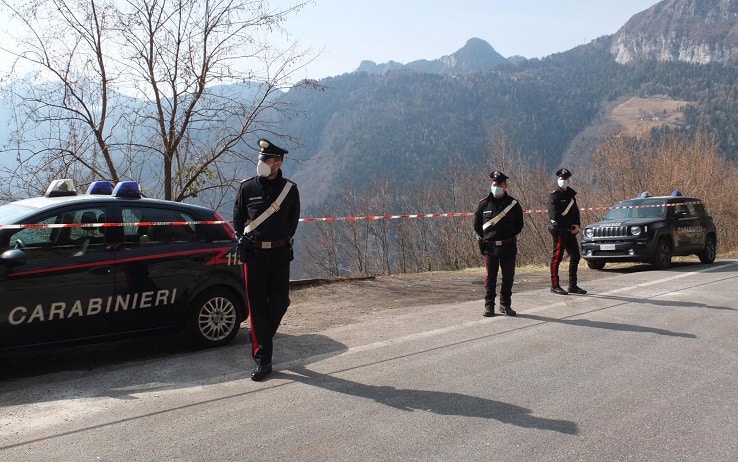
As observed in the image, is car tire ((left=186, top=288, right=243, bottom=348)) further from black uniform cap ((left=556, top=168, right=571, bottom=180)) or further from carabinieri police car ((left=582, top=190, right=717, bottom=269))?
carabinieri police car ((left=582, top=190, right=717, bottom=269))

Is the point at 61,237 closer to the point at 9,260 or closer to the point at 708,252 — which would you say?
Result: the point at 9,260

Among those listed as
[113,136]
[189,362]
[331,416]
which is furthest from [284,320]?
[113,136]

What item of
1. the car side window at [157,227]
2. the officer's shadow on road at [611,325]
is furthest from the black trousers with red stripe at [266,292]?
the officer's shadow on road at [611,325]

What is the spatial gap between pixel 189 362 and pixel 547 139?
19800 cm

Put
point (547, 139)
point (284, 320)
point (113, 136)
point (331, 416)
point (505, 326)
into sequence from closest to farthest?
point (331, 416)
point (505, 326)
point (284, 320)
point (113, 136)
point (547, 139)

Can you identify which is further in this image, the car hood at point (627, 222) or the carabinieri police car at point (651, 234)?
the car hood at point (627, 222)

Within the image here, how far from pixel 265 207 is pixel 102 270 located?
173 cm

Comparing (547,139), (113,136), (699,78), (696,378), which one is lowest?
(696,378)

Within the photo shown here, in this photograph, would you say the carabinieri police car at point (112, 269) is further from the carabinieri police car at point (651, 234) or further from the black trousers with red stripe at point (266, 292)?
the carabinieri police car at point (651, 234)

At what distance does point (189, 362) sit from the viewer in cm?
582

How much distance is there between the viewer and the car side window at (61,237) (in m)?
5.37

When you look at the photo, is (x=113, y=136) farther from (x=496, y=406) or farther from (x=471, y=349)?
(x=496, y=406)

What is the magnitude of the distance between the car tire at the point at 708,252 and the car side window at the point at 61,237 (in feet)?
49.0

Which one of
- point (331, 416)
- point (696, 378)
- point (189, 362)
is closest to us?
point (331, 416)
